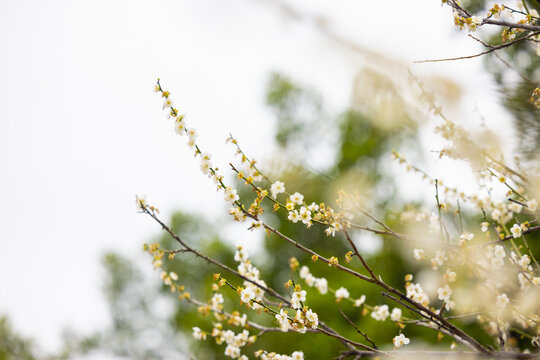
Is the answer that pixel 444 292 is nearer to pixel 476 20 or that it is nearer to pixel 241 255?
pixel 241 255

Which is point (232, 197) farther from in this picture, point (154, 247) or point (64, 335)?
point (64, 335)

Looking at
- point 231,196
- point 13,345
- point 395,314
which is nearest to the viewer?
point 231,196

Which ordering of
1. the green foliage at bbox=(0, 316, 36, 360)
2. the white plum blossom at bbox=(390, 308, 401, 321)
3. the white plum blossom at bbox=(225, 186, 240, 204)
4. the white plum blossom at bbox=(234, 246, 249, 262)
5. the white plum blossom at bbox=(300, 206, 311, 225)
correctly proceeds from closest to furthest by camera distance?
the white plum blossom at bbox=(225, 186, 240, 204) → the white plum blossom at bbox=(300, 206, 311, 225) → the white plum blossom at bbox=(390, 308, 401, 321) → the white plum blossom at bbox=(234, 246, 249, 262) → the green foliage at bbox=(0, 316, 36, 360)

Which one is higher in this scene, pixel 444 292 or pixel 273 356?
pixel 444 292

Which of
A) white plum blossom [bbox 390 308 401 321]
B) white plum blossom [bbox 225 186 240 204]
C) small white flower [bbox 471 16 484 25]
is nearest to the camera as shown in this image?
small white flower [bbox 471 16 484 25]

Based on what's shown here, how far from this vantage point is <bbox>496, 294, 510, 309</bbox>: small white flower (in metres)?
1.78

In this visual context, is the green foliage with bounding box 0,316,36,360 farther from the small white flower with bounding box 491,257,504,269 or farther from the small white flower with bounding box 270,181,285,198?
the small white flower with bounding box 491,257,504,269

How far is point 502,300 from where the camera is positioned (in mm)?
1798

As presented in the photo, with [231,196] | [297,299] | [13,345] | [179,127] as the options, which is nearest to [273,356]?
[297,299]

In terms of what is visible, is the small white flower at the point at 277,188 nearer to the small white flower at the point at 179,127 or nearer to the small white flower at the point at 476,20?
the small white flower at the point at 179,127

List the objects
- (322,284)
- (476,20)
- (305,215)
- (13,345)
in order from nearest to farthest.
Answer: (476,20) → (305,215) → (322,284) → (13,345)

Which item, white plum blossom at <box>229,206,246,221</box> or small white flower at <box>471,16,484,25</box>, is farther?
white plum blossom at <box>229,206,246,221</box>

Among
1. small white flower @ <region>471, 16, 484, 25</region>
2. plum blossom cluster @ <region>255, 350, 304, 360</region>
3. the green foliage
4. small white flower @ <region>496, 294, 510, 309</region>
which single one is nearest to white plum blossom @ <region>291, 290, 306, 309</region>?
plum blossom cluster @ <region>255, 350, 304, 360</region>

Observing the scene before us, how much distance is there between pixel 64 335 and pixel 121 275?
82.8 inches
